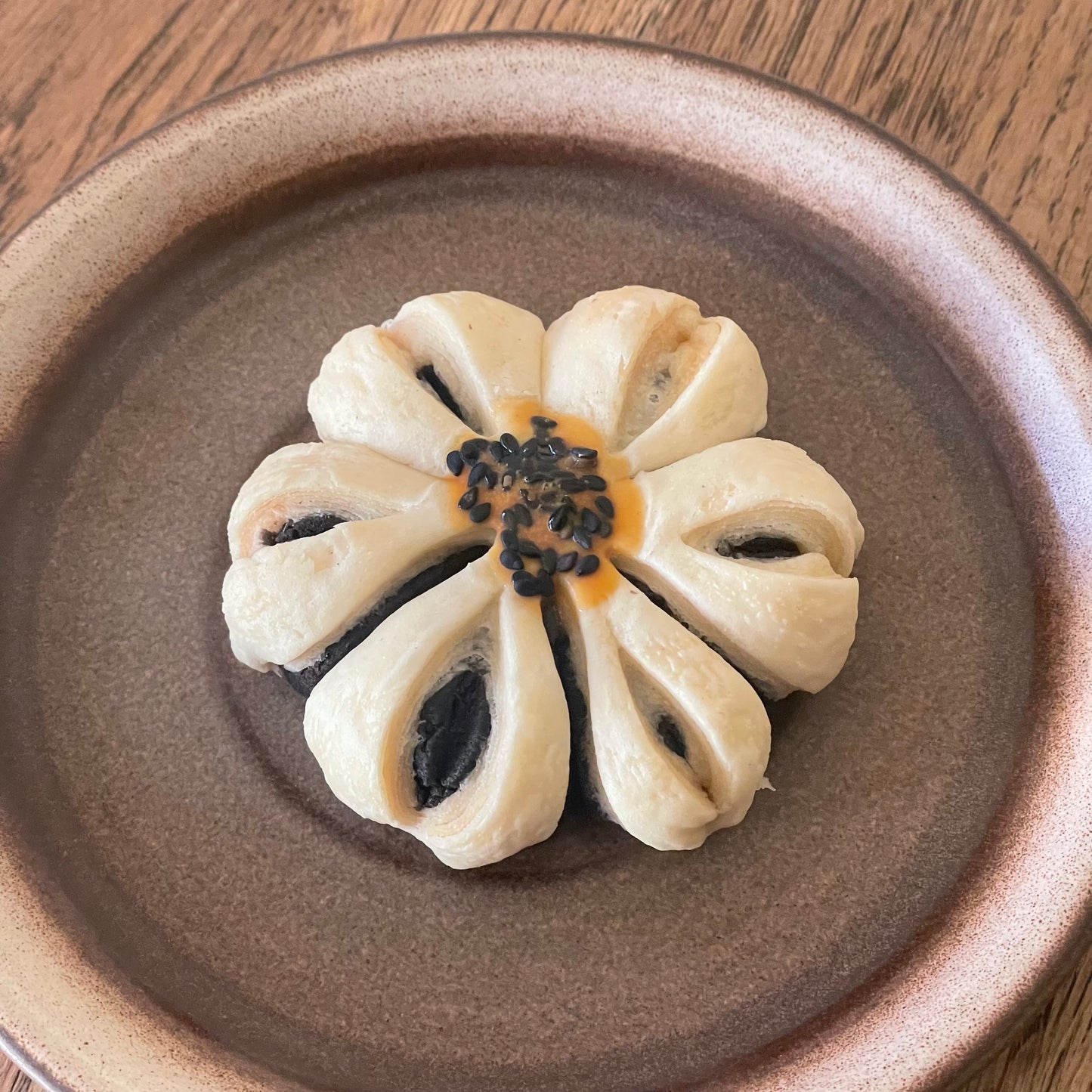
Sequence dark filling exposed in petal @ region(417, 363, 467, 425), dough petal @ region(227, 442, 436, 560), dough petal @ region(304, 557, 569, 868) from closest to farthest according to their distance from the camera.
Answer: dough petal @ region(304, 557, 569, 868) < dough petal @ region(227, 442, 436, 560) < dark filling exposed in petal @ region(417, 363, 467, 425)

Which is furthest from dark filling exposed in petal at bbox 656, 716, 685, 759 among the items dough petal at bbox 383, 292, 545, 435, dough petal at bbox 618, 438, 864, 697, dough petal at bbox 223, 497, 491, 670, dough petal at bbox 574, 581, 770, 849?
dough petal at bbox 383, 292, 545, 435

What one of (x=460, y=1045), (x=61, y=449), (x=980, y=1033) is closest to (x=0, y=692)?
(x=61, y=449)

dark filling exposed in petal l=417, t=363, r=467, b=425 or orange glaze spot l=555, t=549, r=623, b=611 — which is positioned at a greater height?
dark filling exposed in petal l=417, t=363, r=467, b=425

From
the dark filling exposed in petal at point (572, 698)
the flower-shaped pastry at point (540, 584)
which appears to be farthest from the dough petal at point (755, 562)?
the dark filling exposed in petal at point (572, 698)

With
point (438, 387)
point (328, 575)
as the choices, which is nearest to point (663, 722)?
point (328, 575)

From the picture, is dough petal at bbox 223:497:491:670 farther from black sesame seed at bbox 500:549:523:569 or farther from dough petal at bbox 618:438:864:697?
dough petal at bbox 618:438:864:697

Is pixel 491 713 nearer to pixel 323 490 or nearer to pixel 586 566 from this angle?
pixel 586 566
